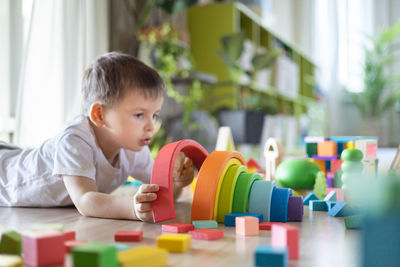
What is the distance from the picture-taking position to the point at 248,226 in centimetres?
70

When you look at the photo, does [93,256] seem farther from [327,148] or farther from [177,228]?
[327,148]

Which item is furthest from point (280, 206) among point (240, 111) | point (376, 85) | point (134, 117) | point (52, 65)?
point (376, 85)

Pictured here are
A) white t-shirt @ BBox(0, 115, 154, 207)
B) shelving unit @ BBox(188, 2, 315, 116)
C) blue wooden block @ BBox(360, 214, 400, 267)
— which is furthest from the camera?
shelving unit @ BBox(188, 2, 315, 116)

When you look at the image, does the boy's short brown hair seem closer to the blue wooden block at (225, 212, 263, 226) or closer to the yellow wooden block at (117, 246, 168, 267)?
the blue wooden block at (225, 212, 263, 226)

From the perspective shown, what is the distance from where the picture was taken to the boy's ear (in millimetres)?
979

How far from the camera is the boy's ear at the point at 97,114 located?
3.21 feet

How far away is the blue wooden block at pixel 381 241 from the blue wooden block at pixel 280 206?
0.43 metres

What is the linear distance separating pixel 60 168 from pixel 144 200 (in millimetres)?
253

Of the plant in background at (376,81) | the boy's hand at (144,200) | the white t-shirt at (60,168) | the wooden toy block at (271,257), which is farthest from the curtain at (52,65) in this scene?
the plant in background at (376,81)

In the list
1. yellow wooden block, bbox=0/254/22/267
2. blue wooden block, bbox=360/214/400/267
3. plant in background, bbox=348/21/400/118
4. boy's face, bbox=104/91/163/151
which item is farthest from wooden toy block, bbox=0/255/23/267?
plant in background, bbox=348/21/400/118

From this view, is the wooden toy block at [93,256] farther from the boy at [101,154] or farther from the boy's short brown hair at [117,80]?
the boy's short brown hair at [117,80]

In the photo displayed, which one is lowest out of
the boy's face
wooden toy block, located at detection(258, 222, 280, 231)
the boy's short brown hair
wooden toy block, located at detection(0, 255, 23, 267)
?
wooden toy block, located at detection(258, 222, 280, 231)

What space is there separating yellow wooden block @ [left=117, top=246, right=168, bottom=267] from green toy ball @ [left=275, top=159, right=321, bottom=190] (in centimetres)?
65

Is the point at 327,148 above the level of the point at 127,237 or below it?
above
